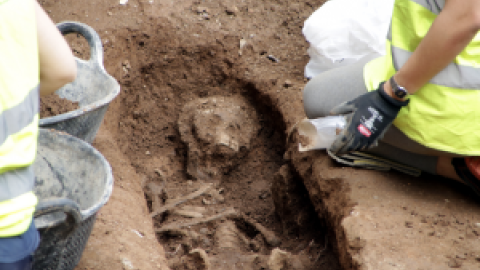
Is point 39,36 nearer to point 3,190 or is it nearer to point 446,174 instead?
point 3,190

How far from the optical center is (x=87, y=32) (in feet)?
7.10

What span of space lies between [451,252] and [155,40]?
237 centimetres

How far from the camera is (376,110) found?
1836 millimetres

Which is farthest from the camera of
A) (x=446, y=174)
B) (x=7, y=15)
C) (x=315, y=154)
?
(x=315, y=154)

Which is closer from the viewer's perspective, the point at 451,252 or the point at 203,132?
the point at 451,252

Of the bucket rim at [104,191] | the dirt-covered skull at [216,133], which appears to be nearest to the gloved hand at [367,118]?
the bucket rim at [104,191]

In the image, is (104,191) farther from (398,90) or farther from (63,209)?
(398,90)

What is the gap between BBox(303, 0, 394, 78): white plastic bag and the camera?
269cm

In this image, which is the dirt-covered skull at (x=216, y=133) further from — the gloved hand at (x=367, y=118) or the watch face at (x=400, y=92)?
the watch face at (x=400, y=92)

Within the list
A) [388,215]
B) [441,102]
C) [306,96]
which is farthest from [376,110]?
[306,96]

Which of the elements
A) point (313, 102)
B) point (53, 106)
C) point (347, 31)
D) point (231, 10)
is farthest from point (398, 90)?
point (231, 10)

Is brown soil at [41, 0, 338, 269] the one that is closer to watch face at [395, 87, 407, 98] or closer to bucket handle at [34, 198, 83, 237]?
watch face at [395, 87, 407, 98]

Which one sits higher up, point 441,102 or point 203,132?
point 441,102

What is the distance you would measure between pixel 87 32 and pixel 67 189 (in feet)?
2.76
